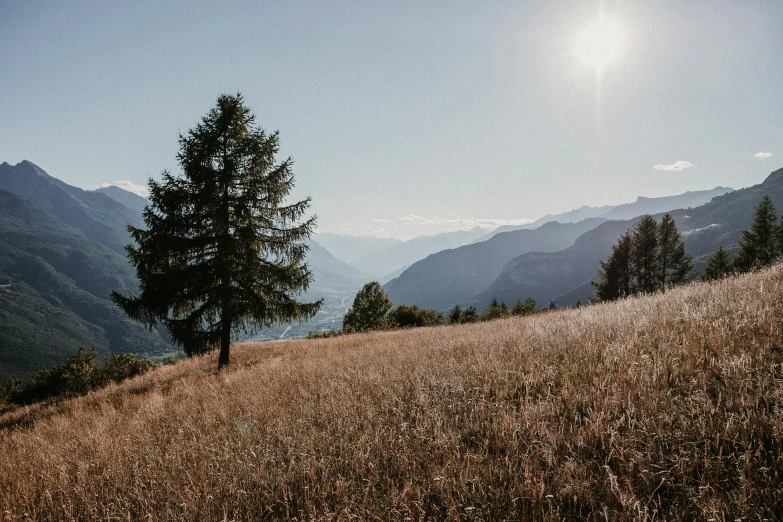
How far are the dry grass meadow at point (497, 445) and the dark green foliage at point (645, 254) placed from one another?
3778cm

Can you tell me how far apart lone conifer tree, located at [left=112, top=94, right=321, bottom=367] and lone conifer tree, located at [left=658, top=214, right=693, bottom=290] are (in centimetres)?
4001

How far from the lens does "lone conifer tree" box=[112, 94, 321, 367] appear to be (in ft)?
40.5

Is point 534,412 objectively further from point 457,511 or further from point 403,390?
point 403,390

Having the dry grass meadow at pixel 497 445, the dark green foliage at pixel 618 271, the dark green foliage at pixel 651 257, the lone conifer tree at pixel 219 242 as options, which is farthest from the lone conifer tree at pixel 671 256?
the lone conifer tree at pixel 219 242

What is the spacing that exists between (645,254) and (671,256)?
2.66 metres

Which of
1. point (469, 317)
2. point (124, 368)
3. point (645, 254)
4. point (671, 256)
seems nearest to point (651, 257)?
point (645, 254)

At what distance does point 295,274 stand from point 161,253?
5.04m

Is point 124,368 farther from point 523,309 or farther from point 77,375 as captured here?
point 523,309

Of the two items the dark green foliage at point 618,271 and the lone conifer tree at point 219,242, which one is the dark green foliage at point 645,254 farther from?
the lone conifer tree at point 219,242

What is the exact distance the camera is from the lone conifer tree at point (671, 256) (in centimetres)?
3494

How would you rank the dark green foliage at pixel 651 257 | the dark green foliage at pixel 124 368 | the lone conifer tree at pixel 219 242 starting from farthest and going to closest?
the dark green foliage at pixel 651 257 < the dark green foliage at pixel 124 368 < the lone conifer tree at pixel 219 242

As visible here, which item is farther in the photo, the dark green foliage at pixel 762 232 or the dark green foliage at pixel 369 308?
the dark green foliage at pixel 369 308

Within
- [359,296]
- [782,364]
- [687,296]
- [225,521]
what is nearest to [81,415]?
[225,521]

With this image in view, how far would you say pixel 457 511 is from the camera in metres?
Answer: 2.24
